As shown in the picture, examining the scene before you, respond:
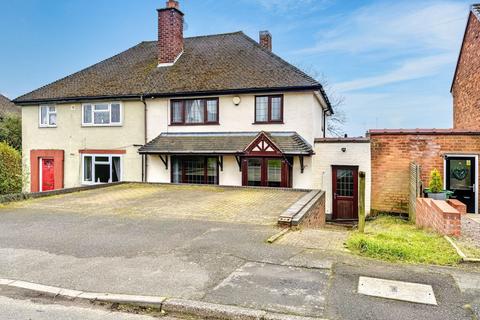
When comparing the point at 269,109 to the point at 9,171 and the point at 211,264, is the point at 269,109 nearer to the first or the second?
the point at 211,264

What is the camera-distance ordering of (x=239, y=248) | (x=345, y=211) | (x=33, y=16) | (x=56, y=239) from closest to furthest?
1. (x=239, y=248)
2. (x=56, y=239)
3. (x=345, y=211)
4. (x=33, y=16)

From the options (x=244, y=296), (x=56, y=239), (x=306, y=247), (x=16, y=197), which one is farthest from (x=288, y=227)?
(x=16, y=197)

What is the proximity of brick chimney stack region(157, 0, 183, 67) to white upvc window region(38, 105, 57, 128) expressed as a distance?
20.5 ft

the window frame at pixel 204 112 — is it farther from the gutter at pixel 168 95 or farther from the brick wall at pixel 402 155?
the brick wall at pixel 402 155

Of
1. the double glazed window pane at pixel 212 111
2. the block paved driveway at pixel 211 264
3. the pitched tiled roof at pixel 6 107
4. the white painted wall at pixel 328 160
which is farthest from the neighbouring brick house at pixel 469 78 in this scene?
the pitched tiled roof at pixel 6 107

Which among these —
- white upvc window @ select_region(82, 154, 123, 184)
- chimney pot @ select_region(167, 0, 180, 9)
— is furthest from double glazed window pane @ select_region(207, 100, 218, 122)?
chimney pot @ select_region(167, 0, 180, 9)

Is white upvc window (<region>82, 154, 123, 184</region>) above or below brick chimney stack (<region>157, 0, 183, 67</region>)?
below

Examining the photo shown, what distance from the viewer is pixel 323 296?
4.12 metres

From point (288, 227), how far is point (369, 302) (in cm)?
367

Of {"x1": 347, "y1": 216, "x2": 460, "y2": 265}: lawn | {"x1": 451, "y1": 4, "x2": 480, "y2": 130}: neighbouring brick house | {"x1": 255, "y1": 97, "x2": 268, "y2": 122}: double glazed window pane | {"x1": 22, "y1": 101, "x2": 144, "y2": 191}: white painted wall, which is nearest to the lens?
{"x1": 347, "y1": 216, "x2": 460, "y2": 265}: lawn

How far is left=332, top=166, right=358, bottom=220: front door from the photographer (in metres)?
14.9

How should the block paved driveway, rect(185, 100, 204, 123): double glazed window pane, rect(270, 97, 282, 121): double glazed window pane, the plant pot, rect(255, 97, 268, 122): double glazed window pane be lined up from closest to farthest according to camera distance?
1. the block paved driveway
2. the plant pot
3. rect(270, 97, 282, 121): double glazed window pane
4. rect(255, 97, 268, 122): double glazed window pane
5. rect(185, 100, 204, 123): double glazed window pane

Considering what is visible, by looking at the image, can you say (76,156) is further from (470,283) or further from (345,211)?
(470,283)

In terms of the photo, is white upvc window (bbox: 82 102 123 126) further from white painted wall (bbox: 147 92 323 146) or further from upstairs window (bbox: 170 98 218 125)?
upstairs window (bbox: 170 98 218 125)
